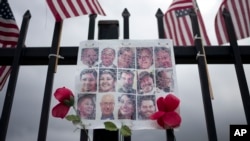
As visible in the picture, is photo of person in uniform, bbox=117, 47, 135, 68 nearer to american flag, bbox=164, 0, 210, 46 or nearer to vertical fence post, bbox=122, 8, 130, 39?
vertical fence post, bbox=122, 8, 130, 39

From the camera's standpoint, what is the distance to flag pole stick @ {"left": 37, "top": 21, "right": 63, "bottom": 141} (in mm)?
2043

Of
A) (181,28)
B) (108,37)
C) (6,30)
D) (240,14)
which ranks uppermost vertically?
(181,28)

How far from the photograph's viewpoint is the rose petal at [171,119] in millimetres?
1901

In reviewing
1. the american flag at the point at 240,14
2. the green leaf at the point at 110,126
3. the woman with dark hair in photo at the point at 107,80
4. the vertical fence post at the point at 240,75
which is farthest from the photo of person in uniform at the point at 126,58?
the american flag at the point at 240,14

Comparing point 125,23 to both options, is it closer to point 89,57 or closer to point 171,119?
point 89,57

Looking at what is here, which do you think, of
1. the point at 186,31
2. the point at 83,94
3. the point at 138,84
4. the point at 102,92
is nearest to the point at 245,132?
the point at 138,84

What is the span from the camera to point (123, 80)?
2.20m

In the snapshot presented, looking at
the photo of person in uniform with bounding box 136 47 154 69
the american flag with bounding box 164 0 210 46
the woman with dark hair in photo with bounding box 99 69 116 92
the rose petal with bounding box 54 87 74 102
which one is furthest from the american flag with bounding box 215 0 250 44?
the rose petal with bounding box 54 87 74 102

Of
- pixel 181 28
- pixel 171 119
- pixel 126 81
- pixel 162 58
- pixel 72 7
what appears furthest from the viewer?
pixel 181 28

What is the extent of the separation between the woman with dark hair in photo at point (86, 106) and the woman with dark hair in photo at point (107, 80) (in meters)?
0.12

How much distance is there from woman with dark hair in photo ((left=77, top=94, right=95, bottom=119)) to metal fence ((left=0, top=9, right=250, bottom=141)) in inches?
5.5

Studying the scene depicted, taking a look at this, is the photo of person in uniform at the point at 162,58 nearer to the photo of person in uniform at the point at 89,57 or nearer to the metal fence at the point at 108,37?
the metal fence at the point at 108,37

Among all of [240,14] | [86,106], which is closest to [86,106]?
[86,106]

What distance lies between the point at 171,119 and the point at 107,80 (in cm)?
65
